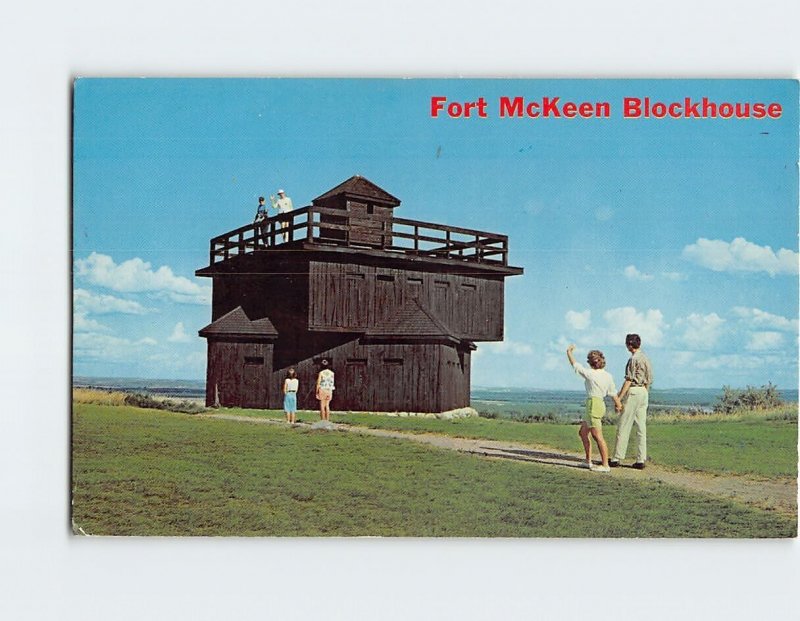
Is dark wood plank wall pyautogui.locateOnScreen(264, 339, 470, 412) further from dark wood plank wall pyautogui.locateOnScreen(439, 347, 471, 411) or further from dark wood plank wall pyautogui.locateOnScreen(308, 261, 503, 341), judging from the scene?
dark wood plank wall pyautogui.locateOnScreen(308, 261, 503, 341)

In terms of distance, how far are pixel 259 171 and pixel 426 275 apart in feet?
7.81

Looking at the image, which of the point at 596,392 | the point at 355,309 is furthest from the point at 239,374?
the point at 596,392

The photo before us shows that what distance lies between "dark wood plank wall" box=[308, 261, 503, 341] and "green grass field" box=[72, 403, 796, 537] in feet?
4.89

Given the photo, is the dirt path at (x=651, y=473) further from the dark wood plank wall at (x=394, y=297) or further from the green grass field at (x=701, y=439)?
the dark wood plank wall at (x=394, y=297)

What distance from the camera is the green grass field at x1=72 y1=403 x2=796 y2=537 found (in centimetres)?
975

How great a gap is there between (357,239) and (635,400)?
3.87 metres

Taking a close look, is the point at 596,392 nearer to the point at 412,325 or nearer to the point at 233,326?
the point at 412,325

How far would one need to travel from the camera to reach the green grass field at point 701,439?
32.9ft

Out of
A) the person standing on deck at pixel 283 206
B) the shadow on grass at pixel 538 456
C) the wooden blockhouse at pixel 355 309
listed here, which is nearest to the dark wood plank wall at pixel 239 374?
the wooden blockhouse at pixel 355 309

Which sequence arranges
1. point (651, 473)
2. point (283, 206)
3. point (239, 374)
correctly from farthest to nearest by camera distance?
point (239, 374) → point (283, 206) → point (651, 473)

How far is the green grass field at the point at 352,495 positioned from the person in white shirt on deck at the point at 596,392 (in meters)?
0.22

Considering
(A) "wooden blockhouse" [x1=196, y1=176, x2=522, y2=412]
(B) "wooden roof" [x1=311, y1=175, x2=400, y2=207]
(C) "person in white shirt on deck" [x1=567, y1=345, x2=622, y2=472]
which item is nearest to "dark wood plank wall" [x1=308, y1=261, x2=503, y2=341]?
(A) "wooden blockhouse" [x1=196, y1=176, x2=522, y2=412]

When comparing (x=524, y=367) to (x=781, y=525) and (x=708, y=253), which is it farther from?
(x=781, y=525)

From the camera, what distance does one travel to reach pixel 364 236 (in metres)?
10.4
